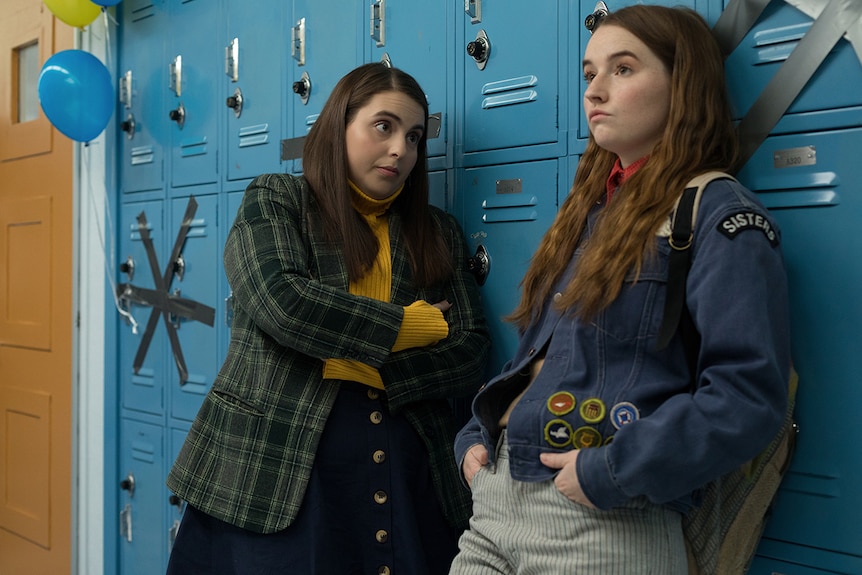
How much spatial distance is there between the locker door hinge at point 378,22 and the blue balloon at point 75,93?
5.18ft

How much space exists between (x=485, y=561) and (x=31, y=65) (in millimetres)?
3986

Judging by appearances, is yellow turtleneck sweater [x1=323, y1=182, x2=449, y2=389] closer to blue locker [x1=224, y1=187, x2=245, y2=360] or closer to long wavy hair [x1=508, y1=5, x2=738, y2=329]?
long wavy hair [x1=508, y1=5, x2=738, y2=329]

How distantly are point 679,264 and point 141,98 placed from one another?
10.0 ft

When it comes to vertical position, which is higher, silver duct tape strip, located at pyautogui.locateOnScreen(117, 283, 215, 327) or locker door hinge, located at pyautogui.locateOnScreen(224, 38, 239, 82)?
locker door hinge, located at pyautogui.locateOnScreen(224, 38, 239, 82)

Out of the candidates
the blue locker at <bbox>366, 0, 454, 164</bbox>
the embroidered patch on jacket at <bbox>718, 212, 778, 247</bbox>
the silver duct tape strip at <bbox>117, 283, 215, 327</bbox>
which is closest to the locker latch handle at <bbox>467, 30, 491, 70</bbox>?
the blue locker at <bbox>366, 0, 454, 164</bbox>

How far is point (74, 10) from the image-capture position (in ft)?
12.2

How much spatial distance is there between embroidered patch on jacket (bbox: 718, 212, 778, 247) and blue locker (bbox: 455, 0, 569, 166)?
86 cm

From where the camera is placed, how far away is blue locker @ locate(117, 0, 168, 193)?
3.73 metres

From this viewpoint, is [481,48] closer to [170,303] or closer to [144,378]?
[170,303]

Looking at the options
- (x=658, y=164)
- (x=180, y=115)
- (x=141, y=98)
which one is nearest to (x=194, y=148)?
(x=180, y=115)

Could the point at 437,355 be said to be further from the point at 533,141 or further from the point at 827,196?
the point at 827,196

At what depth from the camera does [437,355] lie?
2229 millimetres

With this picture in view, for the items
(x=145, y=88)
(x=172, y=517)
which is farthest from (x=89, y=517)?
(x=145, y=88)

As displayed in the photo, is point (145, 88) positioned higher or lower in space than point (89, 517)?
higher
